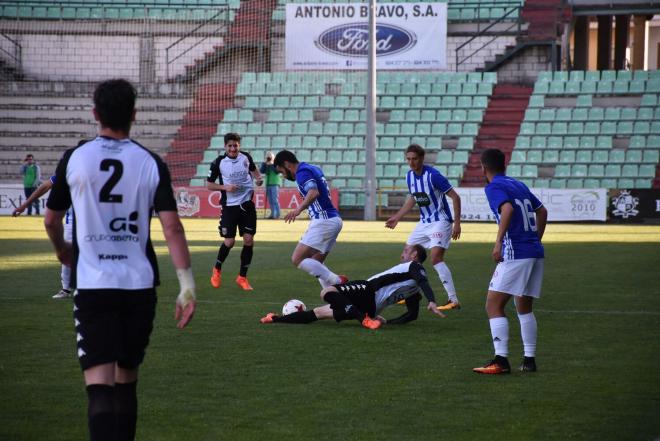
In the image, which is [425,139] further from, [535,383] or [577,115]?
[535,383]

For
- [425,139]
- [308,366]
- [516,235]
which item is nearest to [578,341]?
[516,235]

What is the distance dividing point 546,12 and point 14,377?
35780 millimetres

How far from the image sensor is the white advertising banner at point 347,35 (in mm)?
39625

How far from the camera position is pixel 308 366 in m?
8.31

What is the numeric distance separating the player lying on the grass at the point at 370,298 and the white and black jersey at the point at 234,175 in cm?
450

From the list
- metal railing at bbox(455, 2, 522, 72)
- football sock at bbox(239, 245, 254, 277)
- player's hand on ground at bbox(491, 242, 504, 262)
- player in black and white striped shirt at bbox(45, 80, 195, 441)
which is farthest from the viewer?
metal railing at bbox(455, 2, 522, 72)

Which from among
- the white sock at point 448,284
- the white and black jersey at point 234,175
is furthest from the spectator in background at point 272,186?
the white sock at point 448,284

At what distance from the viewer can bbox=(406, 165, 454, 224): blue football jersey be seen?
41.3 ft

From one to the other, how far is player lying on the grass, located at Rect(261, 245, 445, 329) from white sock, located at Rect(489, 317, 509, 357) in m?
2.37

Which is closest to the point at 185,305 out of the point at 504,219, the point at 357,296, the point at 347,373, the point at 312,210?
the point at 347,373

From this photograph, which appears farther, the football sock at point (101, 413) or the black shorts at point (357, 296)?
the black shorts at point (357, 296)

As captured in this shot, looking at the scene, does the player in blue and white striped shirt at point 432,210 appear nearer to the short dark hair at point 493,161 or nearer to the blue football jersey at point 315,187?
the blue football jersey at point 315,187

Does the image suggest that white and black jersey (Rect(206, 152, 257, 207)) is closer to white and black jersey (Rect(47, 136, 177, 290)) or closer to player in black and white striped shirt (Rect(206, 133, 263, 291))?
player in black and white striped shirt (Rect(206, 133, 263, 291))

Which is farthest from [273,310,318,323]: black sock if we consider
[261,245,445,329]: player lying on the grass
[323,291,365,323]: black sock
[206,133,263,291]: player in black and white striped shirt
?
[206,133,263,291]: player in black and white striped shirt
